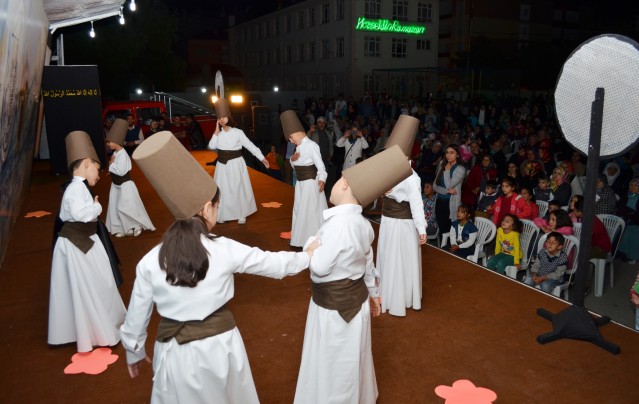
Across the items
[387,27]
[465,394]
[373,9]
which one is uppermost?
[373,9]

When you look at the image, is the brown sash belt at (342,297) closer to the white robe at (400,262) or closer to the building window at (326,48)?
the white robe at (400,262)

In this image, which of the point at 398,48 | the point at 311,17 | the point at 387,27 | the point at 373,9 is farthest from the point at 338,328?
the point at 311,17

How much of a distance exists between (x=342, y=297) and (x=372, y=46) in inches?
1108

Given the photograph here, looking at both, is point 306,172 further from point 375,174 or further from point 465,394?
point 465,394

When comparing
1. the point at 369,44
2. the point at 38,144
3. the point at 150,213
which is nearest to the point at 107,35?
the point at 38,144

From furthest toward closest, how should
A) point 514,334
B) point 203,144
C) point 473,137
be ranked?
point 203,144 → point 473,137 → point 514,334

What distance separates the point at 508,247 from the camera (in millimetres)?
6074

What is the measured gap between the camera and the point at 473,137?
35.2ft

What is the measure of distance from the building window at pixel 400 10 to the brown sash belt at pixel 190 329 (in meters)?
29.9

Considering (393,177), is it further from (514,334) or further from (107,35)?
(107,35)

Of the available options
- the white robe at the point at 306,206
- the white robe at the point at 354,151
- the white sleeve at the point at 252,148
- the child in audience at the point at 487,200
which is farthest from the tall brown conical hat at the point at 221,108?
the child in audience at the point at 487,200

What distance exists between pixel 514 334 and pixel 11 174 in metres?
6.40

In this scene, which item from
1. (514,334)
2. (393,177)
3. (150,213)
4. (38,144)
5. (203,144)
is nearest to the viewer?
(393,177)

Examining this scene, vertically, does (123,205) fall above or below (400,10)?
below
